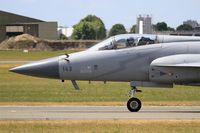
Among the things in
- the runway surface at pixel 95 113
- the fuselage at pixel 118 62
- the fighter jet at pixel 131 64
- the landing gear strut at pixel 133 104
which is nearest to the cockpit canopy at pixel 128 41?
the fighter jet at pixel 131 64

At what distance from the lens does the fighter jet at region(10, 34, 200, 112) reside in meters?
19.5

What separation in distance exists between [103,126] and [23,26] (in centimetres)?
13866

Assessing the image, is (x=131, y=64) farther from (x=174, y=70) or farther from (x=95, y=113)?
(x=95, y=113)

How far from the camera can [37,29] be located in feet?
508

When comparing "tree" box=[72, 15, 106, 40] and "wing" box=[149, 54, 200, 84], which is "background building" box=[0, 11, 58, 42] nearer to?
"tree" box=[72, 15, 106, 40]

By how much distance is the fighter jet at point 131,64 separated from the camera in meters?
19.5

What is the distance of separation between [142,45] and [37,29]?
136 metres

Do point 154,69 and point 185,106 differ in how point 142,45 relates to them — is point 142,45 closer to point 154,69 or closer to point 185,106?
point 154,69

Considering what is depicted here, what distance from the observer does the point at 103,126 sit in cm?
Answer: 1520

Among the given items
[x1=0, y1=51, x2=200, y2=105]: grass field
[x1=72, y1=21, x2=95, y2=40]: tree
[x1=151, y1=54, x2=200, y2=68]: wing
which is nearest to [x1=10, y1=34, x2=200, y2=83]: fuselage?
[x1=151, y1=54, x2=200, y2=68]: wing

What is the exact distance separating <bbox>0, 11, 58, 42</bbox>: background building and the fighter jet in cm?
12593

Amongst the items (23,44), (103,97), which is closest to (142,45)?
(103,97)

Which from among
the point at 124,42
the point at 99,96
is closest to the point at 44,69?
the point at 124,42

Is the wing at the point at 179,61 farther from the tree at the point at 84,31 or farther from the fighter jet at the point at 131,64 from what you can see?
the tree at the point at 84,31
